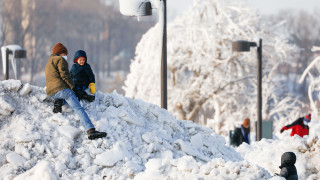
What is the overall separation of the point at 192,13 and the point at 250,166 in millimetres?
17124

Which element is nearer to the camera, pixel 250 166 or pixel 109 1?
pixel 250 166

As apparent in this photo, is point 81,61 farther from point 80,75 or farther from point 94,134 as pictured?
point 94,134

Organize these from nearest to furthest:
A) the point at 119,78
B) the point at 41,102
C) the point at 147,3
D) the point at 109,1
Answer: the point at 41,102 → the point at 147,3 → the point at 119,78 → the point at 109,1

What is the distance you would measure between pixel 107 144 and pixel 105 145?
30 mm

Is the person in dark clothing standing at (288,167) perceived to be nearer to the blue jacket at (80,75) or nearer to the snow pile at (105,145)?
the snow pile at (105,145)

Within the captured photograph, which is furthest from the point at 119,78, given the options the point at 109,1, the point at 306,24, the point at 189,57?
the point at 189,57

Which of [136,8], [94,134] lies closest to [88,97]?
[94,134]

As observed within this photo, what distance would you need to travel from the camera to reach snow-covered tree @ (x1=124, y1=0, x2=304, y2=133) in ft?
70.5

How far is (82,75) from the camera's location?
22.2 ft

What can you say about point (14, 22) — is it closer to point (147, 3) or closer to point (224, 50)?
point (224, 50)

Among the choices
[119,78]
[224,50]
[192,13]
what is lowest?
[119,78]

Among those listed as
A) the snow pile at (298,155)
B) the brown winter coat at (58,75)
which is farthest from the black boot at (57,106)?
the snow pile at (298,155)

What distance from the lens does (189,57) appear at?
22.2 metres

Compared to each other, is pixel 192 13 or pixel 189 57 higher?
pixel 192 13
